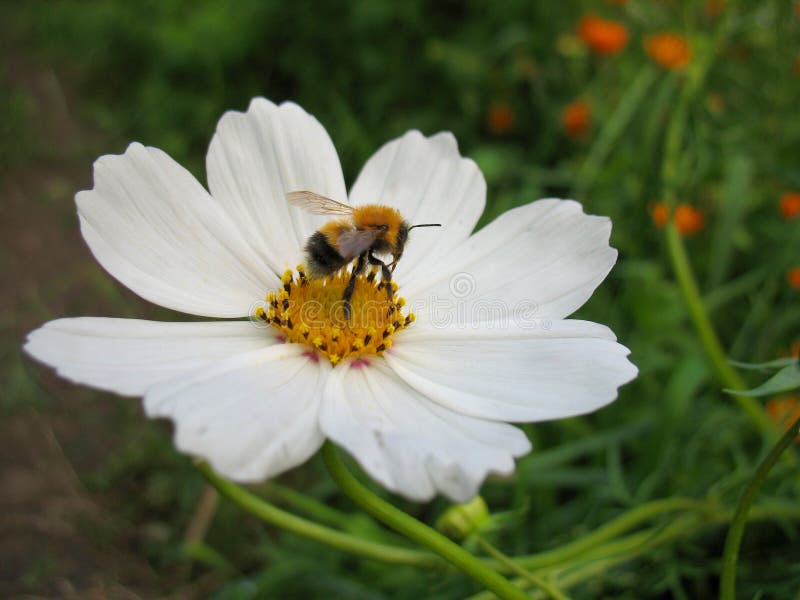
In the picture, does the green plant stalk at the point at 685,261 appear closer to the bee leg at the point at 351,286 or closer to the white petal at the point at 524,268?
the white petal at the point at 524,268

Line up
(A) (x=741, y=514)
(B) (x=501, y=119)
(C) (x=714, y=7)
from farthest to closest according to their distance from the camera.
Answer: (B) (x=501, y=119) → (C) (x=714, y=7) → (A) (x=741, y=514)

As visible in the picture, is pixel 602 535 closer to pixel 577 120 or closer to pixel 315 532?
pixel 315 532

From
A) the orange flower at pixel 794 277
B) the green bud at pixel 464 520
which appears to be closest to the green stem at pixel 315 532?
the green bud at pixel 464 520

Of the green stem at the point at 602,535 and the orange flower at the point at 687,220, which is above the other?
the orange flower at the point at 687,220

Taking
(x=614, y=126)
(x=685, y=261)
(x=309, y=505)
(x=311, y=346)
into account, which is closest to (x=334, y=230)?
(x=311, y=346)

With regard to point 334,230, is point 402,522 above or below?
below

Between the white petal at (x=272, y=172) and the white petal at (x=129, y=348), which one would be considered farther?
the white petal at (x=272, y=172)

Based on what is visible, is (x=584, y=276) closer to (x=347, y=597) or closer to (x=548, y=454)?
(x=548, y=454)

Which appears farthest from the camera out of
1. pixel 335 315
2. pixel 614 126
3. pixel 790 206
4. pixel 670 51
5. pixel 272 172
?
pixel 614 126
